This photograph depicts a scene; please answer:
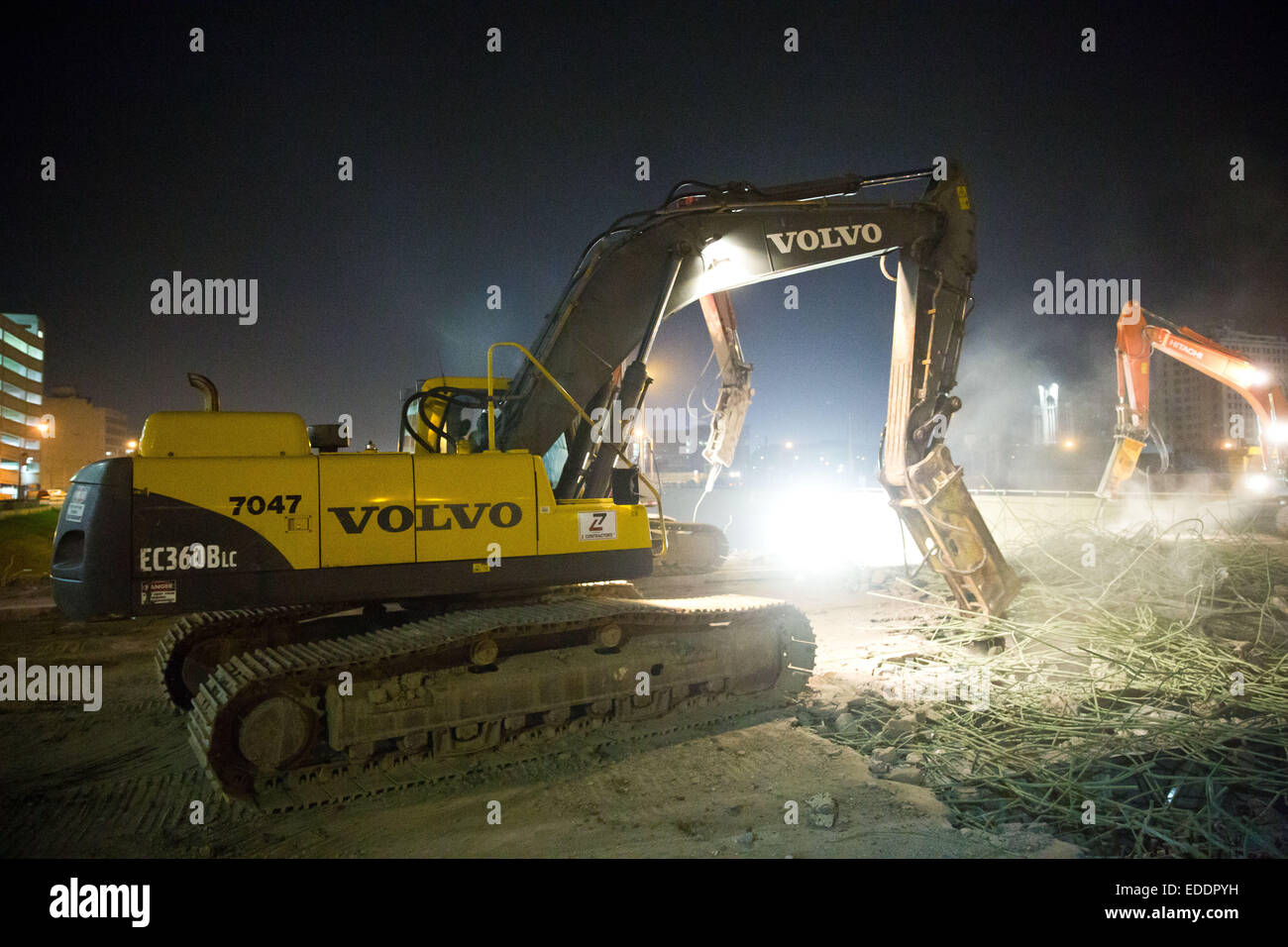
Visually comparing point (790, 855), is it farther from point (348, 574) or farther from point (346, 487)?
point (346, 487)

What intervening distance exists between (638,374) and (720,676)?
243cm

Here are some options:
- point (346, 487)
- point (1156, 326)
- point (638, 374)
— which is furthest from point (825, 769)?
point (1156, 326)

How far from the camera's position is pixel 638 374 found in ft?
18.0

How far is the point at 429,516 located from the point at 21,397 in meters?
91.4

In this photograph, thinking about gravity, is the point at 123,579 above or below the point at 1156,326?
below

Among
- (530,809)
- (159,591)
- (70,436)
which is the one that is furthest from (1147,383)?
(70,436)

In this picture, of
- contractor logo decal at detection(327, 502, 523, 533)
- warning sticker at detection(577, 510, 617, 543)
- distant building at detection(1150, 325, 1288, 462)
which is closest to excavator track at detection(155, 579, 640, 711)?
warning sticker at detection(577, 510, 617, 543)

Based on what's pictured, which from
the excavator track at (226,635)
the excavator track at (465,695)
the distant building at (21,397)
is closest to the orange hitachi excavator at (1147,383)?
the excavator track at (465,695)

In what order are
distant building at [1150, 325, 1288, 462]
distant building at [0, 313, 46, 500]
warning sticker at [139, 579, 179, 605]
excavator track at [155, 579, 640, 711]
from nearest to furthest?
warning sticker at [139, 579, 179, 605] → excavator track at [155, 579, 640, 711] → distant building at [0, 313, 46, 500] → distant building at [1150, 325, 1288, 462]

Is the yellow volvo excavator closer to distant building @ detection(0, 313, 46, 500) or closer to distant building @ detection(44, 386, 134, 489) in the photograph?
distant building @ detection(0, 313, 46, 500)

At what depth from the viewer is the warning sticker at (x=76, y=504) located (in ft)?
13.9

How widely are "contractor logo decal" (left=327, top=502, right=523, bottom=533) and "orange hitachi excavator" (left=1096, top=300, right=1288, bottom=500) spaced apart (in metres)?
10.6

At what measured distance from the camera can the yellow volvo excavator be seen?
4.25m

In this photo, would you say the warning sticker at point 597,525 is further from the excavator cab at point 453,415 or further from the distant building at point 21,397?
the distant building at point 21,397
